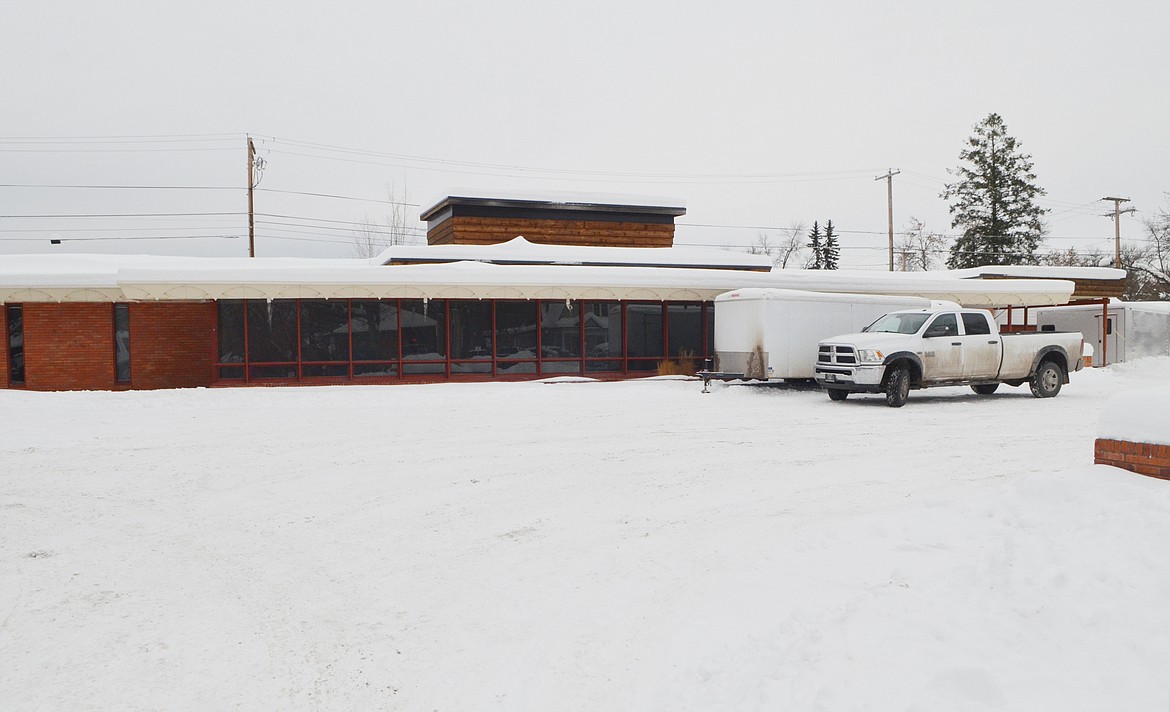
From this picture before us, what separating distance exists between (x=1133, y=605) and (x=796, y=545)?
7.91 ft

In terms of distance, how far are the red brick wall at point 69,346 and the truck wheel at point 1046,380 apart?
23.2 m

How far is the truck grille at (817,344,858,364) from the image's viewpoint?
16359 millimetres

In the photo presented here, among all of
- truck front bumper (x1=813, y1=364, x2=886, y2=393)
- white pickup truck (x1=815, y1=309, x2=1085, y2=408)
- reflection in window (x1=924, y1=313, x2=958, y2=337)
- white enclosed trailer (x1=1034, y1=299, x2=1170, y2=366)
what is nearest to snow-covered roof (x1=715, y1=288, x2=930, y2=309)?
white pickup truck (x1=815, y1=309, x2=1085, y2=408)

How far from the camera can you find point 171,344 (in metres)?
21.6

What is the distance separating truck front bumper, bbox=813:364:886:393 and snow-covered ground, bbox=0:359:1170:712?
16.1 feet

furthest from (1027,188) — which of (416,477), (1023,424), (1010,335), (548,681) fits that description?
(548,681)

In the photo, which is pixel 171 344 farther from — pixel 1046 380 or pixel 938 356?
pixel 1046 380

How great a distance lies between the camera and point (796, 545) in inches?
245

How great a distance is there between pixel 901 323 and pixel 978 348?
66.1 inches

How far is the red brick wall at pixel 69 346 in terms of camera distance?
20.7m

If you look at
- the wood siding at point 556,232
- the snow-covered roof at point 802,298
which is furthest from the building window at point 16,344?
the snow-covered roof at point 802,298

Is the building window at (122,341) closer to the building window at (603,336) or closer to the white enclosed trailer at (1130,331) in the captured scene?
the building window at (603,336)

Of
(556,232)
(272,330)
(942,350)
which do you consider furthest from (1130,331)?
(272,330)

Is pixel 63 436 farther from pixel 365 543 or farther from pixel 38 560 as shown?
pixel 365 543
